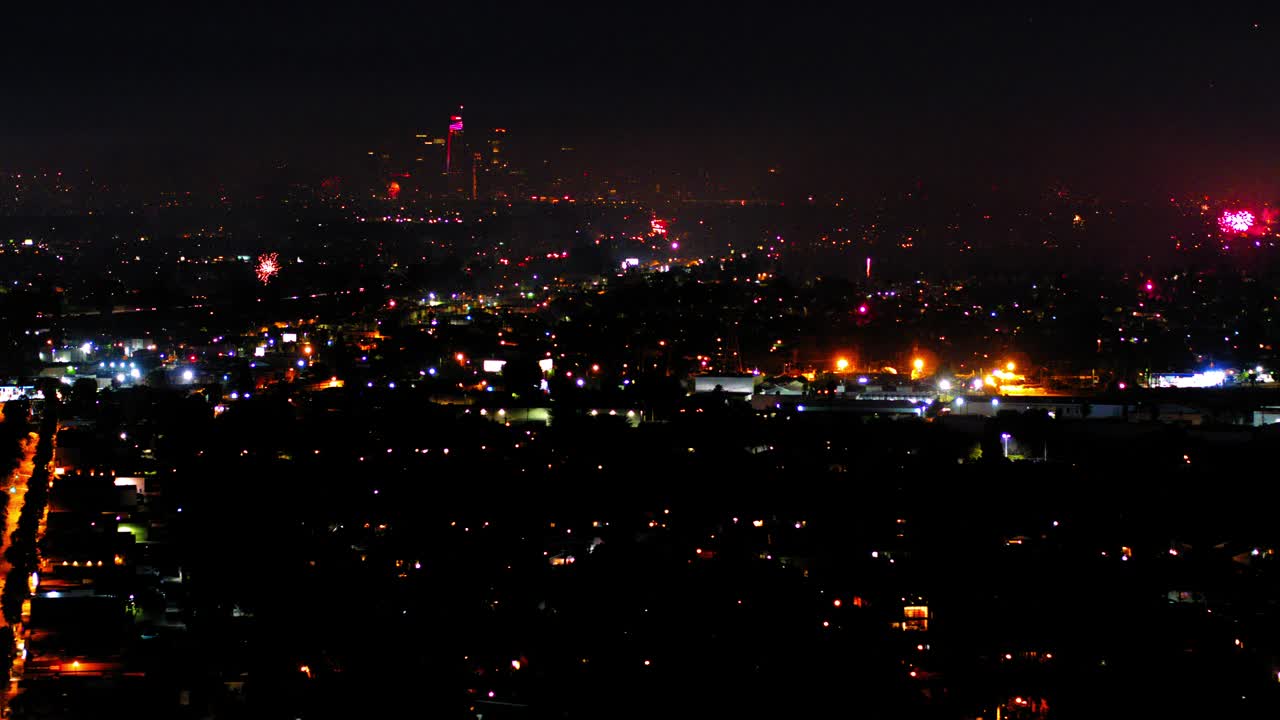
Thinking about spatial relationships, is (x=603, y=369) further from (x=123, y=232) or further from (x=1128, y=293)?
(x=123, y=232)

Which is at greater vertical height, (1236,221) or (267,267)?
(1236,221)

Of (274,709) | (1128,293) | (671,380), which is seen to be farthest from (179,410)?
(1128,293)

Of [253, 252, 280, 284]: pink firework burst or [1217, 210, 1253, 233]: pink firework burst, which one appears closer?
[1217, 210, 1253, 233]: pink firework burst

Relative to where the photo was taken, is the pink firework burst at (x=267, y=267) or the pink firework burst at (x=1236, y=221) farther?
the pink firework burst at (x=267, y=267)
